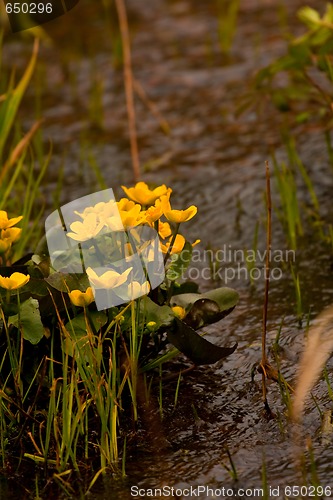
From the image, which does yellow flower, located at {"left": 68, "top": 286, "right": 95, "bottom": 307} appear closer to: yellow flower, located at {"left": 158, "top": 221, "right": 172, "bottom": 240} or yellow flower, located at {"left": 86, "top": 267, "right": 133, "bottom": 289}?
yellow flower, located at {"left": 86, "top": 267, "right": 133, "bottom": 289}

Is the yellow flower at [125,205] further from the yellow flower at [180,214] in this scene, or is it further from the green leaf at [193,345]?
the green leaf at [193,345]

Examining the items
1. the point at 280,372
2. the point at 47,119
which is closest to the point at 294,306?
the point at 280,372

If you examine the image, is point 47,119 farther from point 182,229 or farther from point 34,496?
point 34,496

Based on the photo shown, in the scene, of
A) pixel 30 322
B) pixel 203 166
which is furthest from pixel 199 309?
pixel 203 166

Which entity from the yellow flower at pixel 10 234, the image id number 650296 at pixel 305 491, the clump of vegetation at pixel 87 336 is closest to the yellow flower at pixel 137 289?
the clump of vegetation at pixel 87 336

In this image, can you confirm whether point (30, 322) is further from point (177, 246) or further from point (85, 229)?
point (177, 246)

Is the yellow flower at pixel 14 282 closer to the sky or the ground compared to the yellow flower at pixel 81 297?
closer to the sky
